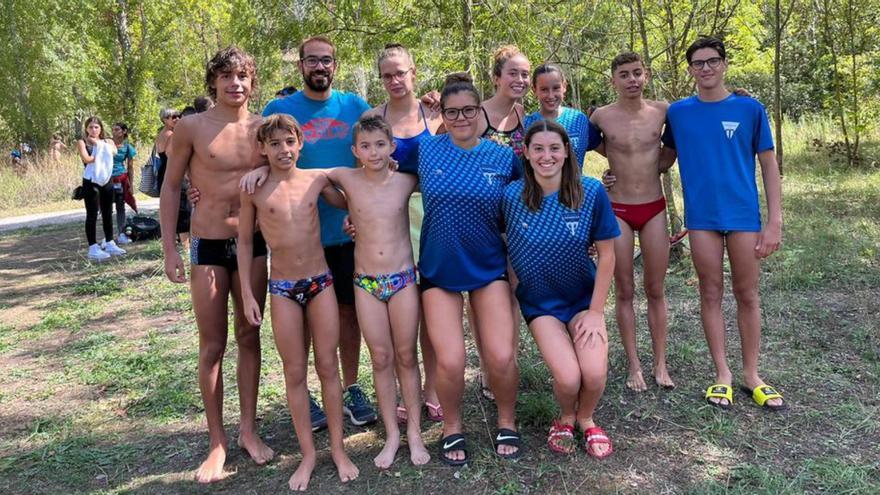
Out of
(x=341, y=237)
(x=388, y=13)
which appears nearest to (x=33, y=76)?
(x=388, y=13)

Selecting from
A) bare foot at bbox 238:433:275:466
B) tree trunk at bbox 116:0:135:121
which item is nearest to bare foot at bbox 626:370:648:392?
bare foot at bbox 238:433:275:466

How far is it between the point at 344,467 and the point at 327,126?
70.6 inches

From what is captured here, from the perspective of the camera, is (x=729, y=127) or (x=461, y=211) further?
(x=729, y=127)

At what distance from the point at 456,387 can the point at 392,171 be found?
3.79 feet

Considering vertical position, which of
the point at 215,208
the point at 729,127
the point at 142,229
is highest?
the point at 729,127

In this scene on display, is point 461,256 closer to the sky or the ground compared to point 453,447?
closer to the sky

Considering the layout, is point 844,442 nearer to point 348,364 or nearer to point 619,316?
point 619,316

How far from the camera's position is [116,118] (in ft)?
50.2

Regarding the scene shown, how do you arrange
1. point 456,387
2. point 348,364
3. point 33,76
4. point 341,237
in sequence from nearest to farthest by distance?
point 456,387, point 341,237, point 348,364, point 33,76

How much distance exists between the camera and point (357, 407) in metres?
3.85

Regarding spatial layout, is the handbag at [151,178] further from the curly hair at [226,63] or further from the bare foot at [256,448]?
the bare foot at [256,448]

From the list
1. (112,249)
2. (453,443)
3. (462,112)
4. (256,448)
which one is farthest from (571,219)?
(112,249)

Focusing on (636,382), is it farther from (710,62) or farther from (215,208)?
(215,208)

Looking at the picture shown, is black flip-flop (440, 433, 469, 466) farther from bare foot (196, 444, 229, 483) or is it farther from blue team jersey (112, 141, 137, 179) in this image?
blue team jersey (112, 141, 137, 179)
